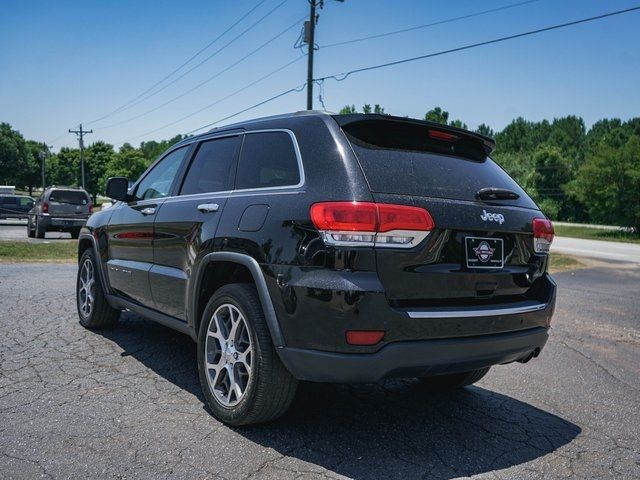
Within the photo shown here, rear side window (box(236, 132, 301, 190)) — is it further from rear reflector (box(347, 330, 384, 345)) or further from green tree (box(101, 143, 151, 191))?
green tree (box(101, 143, 151, 191))

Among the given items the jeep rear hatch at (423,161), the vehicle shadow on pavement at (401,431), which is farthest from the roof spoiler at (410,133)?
the vehicle shadow on pavement at (401,431)

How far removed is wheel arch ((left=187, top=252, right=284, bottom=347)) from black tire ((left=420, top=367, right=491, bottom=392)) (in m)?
1.67

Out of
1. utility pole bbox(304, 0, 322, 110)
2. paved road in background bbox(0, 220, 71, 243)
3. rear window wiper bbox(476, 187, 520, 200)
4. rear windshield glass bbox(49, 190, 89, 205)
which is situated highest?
utility pole bbox(304, 0, 322, 110)

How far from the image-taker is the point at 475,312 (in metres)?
2.98

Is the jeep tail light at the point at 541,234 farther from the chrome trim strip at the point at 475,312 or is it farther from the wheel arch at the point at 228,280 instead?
the wheel arch at the point at 228,280

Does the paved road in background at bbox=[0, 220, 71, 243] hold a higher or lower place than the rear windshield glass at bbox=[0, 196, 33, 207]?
lower

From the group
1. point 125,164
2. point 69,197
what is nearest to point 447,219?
point 69,197

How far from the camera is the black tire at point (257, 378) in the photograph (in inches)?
118

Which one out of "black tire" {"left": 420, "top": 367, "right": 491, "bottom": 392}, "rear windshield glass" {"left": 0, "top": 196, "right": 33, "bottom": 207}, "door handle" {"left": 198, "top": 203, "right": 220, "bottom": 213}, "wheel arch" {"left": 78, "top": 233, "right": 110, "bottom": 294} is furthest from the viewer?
"rear windshield glass" {"left": 0, "top": 196, "right": 33, "bottom": 207}

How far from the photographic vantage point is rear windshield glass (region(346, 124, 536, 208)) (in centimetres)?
297

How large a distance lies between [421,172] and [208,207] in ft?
4.70

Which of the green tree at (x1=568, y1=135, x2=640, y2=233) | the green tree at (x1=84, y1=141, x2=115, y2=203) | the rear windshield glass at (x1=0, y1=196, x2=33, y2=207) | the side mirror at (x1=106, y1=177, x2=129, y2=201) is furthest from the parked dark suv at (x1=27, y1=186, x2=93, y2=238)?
the green tree at (x1=84, y1=141, x2=115, y2=203)

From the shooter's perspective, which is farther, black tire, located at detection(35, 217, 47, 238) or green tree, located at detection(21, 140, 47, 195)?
green tree, located at detection(21, 140, 47, 195)

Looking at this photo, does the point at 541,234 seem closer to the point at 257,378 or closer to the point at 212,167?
the point at 257,378
